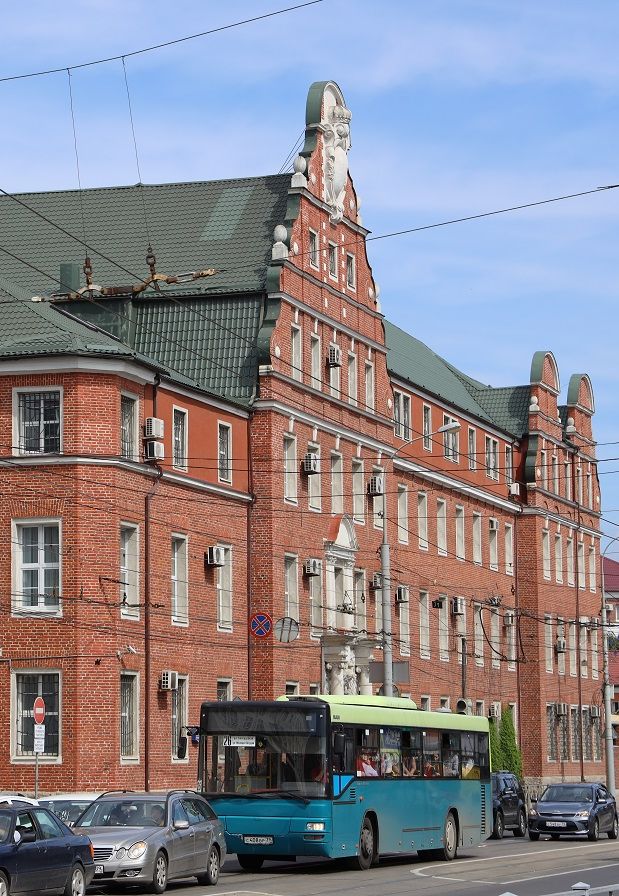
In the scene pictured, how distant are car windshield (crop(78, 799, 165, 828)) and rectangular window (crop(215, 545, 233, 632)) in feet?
68.7

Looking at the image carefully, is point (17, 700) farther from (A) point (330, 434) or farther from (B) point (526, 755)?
(B) point (526, 755)

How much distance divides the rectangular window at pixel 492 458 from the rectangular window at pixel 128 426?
3107cm

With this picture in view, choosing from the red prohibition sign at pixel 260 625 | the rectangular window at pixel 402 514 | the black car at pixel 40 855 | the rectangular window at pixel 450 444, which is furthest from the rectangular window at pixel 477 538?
the black car at pixel 40 855

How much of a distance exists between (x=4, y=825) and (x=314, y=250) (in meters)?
33.4

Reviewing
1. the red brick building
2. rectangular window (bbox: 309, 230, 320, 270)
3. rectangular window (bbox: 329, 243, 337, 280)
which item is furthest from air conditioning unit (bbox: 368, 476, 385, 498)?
rectangular window (bbox: 309, 230, 320, 270)

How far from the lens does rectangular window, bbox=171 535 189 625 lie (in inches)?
1789

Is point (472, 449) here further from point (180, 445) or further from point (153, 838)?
point (153, 838)

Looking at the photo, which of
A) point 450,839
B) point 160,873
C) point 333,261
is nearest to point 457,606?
point 333,261

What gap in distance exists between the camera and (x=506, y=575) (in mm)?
73750

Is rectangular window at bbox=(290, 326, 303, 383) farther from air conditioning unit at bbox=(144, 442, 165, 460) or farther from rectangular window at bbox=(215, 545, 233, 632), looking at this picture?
air conditioning unit at bbox=(144, 442, 165, 460)

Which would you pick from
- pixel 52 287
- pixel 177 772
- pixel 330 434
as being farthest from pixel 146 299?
pixel 177 772

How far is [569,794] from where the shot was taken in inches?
1716

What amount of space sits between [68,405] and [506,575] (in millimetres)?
35156

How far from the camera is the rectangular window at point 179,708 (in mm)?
44750
